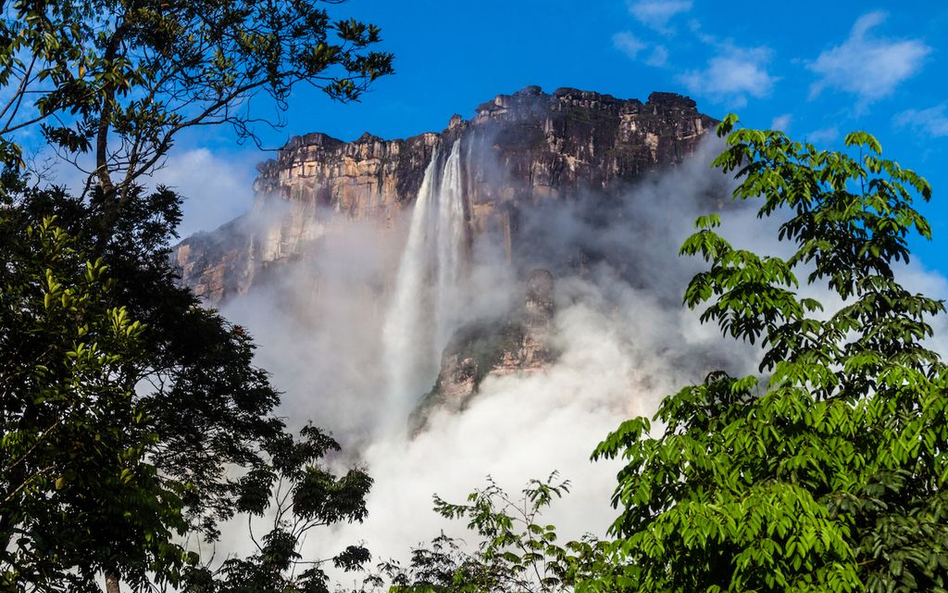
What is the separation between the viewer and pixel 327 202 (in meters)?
148

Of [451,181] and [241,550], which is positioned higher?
[451,181]

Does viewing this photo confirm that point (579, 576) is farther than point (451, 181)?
No

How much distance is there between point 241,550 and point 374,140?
73134 millimetres

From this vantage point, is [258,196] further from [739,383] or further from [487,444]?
[739,383]

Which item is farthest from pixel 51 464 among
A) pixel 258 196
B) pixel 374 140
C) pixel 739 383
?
pixel 258 196

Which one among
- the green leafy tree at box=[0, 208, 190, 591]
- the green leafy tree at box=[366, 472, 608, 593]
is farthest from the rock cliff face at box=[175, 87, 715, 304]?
the green leafy tree at box=[0, 208, 190, 591]

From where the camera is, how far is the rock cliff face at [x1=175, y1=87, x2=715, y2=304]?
138000mm

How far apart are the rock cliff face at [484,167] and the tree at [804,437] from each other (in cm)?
12790

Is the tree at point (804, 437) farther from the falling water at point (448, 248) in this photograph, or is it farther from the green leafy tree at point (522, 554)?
the falling water at point (448, 248)

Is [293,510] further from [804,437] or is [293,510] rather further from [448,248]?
[448,248]

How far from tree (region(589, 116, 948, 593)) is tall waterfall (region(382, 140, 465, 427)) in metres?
125

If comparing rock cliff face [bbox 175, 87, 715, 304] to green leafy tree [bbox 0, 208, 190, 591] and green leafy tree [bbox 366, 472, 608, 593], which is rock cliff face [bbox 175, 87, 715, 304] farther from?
green leafy tree [bbox 0, 208, 190, 591]

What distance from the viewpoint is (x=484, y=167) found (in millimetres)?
136375

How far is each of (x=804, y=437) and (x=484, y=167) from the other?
133 metres
